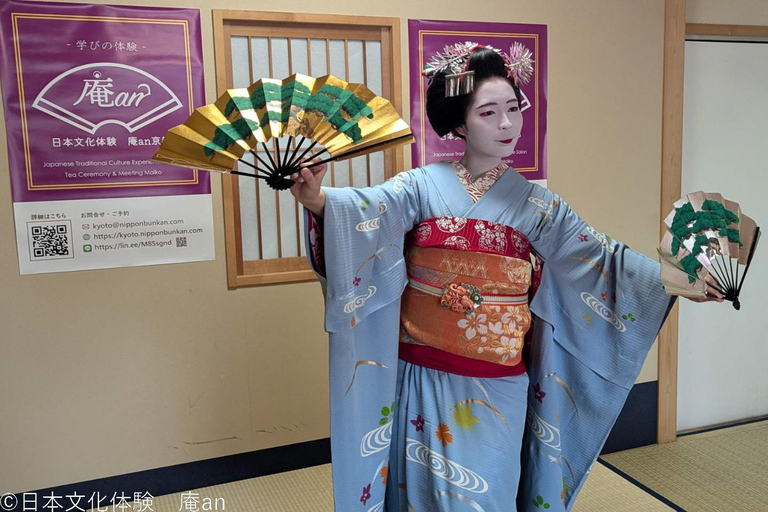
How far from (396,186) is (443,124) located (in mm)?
244

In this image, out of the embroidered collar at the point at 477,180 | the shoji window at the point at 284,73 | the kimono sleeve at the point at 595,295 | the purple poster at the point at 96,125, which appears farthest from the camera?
the shoji window at the point at 284,73

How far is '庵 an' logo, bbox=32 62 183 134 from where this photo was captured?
2402 mm

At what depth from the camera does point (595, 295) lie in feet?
6.95

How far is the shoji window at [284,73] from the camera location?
8.60 feet

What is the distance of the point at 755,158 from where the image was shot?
11.3ft

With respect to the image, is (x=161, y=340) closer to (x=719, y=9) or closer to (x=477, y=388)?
(x=477, y=388)

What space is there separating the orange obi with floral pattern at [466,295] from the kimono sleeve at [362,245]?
7cm

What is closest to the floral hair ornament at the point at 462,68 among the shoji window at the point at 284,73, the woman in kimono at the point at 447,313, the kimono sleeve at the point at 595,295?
the woman in kimono at the point at 447,313

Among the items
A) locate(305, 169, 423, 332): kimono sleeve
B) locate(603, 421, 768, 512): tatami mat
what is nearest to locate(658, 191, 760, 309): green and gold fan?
locate(305, 169, 423, 332): kimono sleeve

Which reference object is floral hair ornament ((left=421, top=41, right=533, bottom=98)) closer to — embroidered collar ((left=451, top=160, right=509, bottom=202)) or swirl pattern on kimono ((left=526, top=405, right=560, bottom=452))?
embroidered collar ((left=451, top=160, right=509, bottom=202))

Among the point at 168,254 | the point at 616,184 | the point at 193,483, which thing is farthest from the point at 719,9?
the point at 193,483

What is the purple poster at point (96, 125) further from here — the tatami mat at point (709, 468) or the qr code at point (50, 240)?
the tatami mat at point (709, 468)

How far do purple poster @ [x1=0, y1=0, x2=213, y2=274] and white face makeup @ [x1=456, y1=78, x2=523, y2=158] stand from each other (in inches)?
47.1

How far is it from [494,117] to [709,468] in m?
2.14
